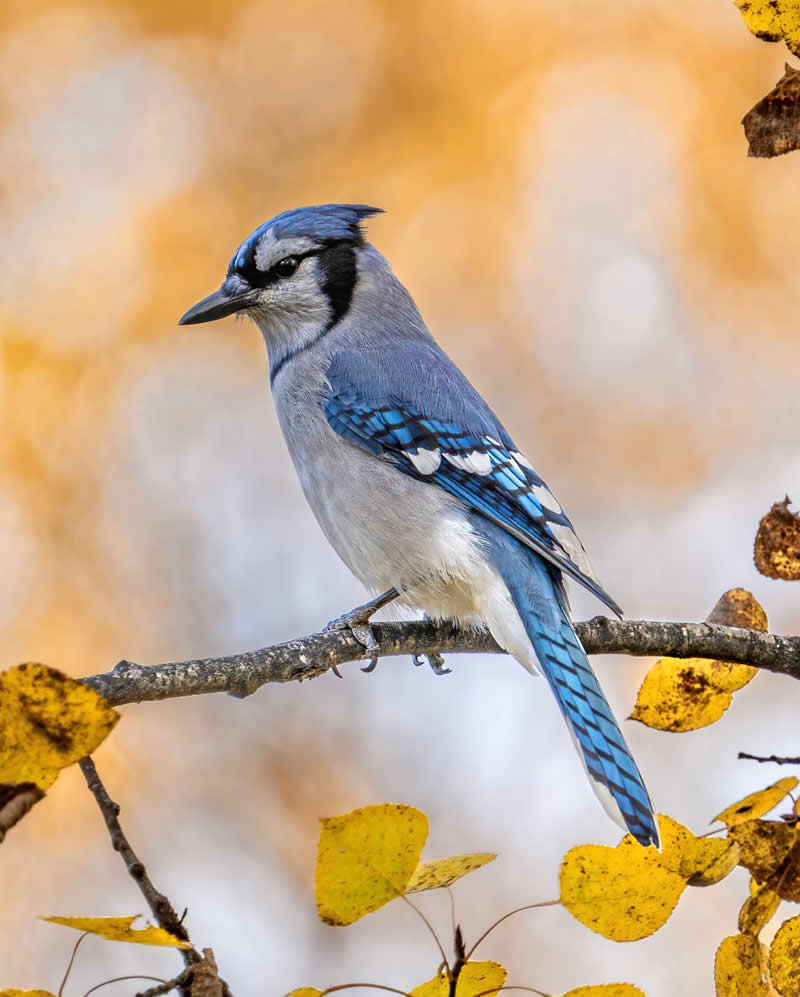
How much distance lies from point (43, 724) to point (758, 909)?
61cm

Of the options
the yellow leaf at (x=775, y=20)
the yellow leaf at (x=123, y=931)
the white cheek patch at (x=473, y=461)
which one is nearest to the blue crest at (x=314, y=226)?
the white cheek patch at (x=473, y=461)

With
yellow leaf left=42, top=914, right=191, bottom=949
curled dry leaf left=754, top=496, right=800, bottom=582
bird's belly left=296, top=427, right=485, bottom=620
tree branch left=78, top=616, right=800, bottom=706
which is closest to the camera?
yellow leaf left=42, top=914, right=191, bottom=949

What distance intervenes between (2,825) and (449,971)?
35 cm

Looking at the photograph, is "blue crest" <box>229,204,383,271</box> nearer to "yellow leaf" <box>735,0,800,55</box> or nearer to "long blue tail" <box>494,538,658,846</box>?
"long blue tail" <box>494,538,658,846</box>

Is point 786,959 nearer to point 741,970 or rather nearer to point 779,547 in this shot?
point 741,970

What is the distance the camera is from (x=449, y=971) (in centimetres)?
86

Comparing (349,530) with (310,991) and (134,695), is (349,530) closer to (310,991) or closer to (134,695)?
(134,695)

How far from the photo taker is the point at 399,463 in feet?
6.81

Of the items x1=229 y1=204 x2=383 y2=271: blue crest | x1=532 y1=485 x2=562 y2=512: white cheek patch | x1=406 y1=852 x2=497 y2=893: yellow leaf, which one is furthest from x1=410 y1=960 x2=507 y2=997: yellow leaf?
x1=229 y1=204 x2=383 y2=271: blue crest

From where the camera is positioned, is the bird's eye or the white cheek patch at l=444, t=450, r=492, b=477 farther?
the bird's eye

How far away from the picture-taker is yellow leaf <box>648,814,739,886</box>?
943mm

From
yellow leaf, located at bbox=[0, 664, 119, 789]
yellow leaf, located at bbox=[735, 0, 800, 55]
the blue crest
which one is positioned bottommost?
yellow leaf, located at bbox=[0, 664, 119, 789]

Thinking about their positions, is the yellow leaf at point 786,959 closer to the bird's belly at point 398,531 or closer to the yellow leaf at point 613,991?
the yellow leaf at point 613,991

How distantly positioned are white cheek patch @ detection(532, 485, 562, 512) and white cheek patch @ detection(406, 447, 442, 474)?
0.18m
